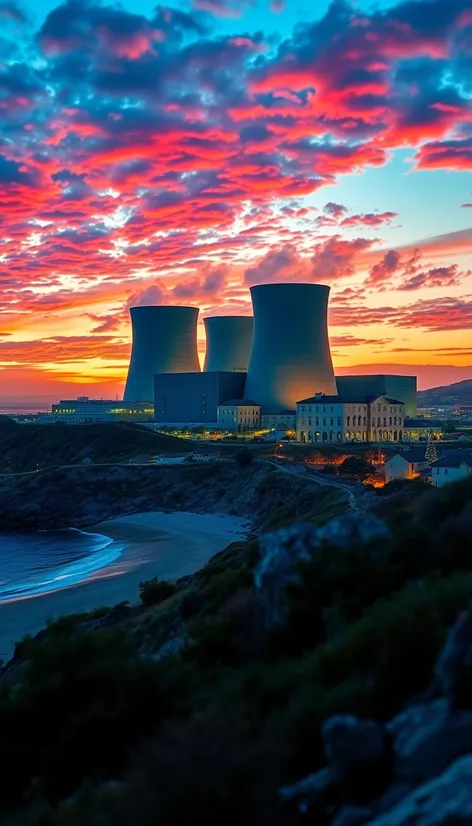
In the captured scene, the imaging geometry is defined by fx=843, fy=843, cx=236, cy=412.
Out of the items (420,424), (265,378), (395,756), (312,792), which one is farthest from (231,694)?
(420,424)

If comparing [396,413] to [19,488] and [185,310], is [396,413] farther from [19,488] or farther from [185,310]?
[19,488]

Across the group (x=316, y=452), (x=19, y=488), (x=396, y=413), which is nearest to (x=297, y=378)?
(x=396, y=413)

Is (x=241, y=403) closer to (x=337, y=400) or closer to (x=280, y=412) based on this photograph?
(x=280, y=412)

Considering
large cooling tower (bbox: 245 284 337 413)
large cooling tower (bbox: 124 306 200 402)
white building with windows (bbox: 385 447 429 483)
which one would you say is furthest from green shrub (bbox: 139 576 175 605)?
large cooling tower (bbox: 124 306 200 402)

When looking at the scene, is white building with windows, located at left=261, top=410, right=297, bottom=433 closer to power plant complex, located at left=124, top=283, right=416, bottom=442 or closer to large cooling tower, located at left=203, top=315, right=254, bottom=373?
power plant complex, located at left=124, top=283, right=416, bottom=442

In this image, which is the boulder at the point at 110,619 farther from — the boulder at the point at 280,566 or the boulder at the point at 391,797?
the boulder at the point at 391,797

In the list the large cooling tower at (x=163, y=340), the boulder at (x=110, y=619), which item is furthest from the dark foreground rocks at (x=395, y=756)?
the large cooling tower at (x=163, y=340)

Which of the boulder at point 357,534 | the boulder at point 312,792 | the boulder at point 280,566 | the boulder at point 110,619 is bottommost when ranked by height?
the boulder at point 110,619
